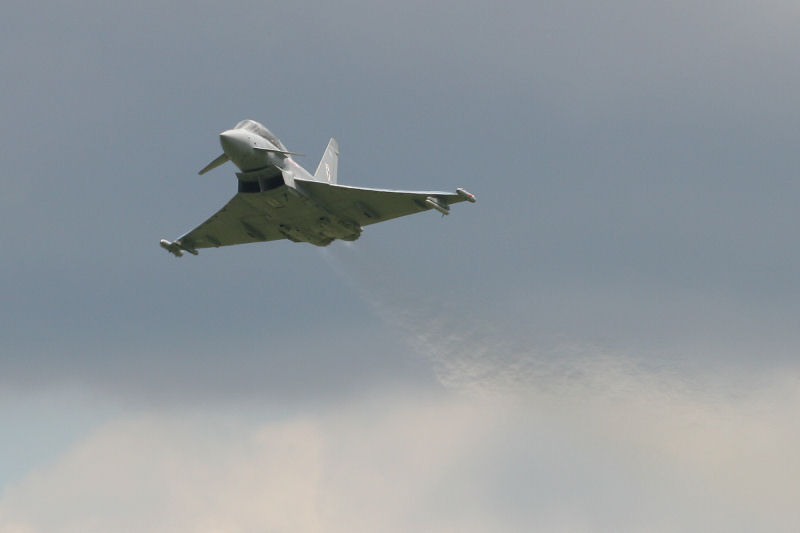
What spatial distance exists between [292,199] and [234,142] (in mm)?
4954

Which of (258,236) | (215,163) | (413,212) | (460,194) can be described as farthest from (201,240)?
(460,194)

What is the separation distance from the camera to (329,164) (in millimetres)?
83750

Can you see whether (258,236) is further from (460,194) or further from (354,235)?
(460,194)

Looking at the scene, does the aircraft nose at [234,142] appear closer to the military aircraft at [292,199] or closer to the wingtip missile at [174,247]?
the military aircraft at [292,199]

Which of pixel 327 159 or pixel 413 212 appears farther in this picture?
pixel 327 159

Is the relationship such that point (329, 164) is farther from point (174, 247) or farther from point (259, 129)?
point (259, 129)

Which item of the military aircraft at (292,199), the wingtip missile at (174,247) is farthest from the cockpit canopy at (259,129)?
the wingtip missile at (174,247)

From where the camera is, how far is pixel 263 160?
64.0 meters

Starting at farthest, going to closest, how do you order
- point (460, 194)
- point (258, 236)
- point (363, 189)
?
point (258, 236)
point (363, 189)
point (460, 194)

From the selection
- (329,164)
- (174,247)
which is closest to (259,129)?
(174,247)

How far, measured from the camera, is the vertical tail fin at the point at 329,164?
81219 millimetres

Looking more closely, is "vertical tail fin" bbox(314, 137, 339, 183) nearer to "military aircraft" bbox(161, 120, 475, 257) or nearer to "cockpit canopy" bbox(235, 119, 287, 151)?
"military aircraft" bbox(161, 120, 475, 257)

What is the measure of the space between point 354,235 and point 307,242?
3100 mm

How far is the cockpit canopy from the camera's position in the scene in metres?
64.6
